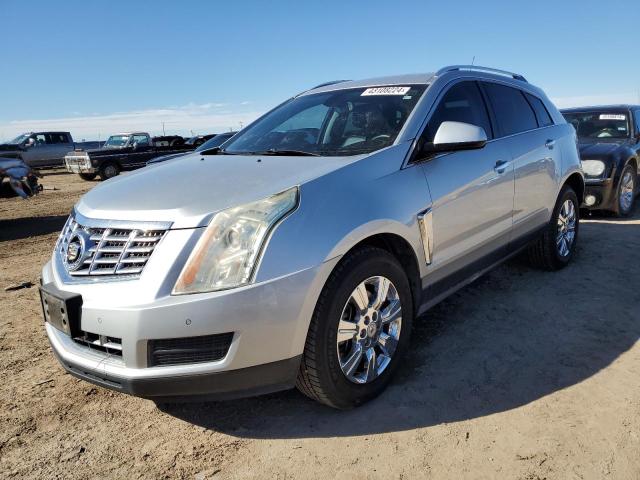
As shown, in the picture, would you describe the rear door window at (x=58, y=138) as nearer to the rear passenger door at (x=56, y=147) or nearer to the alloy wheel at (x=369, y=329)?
the rear passenger door at (x=56, y=147)

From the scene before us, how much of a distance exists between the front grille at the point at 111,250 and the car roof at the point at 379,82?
2122mm

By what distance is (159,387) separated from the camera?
2.17 m

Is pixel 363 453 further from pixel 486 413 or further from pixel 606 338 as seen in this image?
pixel 606 338

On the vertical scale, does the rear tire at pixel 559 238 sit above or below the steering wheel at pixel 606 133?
below

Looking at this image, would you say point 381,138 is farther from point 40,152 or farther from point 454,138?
point 40,152

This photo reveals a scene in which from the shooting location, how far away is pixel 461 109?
3.56m

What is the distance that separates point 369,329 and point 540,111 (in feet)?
10.2

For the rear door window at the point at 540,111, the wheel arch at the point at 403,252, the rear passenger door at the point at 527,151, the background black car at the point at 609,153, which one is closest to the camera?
the wheel arch at the point at 403,252

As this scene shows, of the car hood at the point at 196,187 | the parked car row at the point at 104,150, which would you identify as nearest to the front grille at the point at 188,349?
the car hood at the point at 196,187

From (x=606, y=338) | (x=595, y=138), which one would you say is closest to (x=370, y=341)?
(x=606, y=338)

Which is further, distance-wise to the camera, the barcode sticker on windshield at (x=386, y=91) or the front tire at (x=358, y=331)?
the barcode sticker on windshield at (x=386, y=91)

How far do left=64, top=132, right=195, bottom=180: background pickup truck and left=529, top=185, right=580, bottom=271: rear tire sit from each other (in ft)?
44.1

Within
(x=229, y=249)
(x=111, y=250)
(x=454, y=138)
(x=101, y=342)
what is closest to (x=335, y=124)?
(x=454, y=138)

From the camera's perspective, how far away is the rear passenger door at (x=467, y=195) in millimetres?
3053
